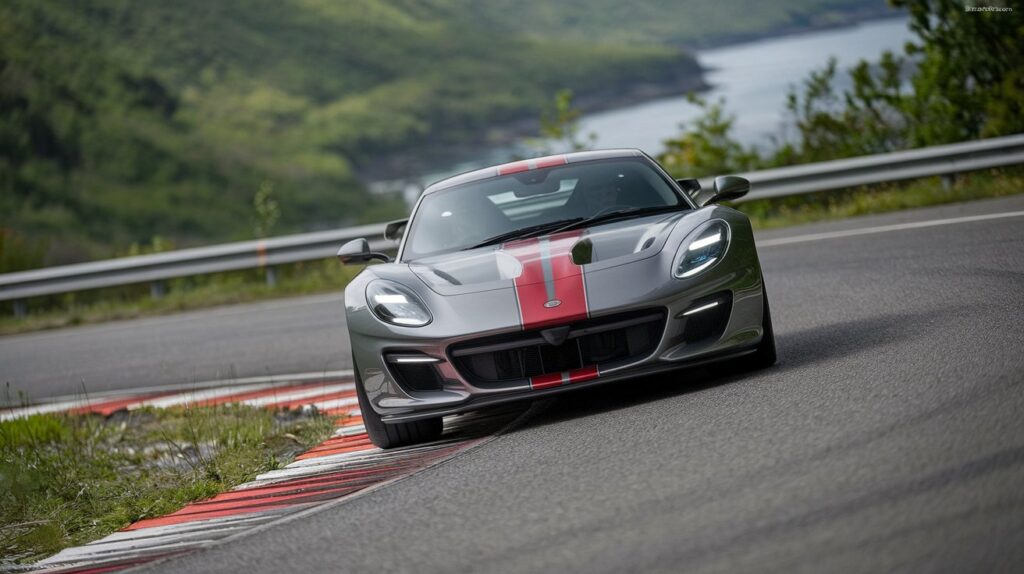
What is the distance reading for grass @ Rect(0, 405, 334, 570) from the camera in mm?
6082

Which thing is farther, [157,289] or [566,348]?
[157,289]

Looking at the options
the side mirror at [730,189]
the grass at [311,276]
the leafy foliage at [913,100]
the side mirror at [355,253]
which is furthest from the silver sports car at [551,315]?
the leafy foliage at [913,100]

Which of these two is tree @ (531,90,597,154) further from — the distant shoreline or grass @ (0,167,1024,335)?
the distant shoreline

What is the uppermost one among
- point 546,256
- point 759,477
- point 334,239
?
point 334,239

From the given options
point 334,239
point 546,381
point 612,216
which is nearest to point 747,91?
point 334,239

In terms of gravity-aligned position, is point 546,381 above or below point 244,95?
below

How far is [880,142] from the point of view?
1920 cm

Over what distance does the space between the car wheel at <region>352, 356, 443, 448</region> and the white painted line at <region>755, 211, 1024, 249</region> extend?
7.45 meters

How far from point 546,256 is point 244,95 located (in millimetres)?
124866

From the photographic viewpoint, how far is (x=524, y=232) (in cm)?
706

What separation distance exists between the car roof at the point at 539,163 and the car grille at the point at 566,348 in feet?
6.44

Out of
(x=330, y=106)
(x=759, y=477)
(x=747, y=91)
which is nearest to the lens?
(x=759, y=477)

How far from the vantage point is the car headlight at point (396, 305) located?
626 centimetres

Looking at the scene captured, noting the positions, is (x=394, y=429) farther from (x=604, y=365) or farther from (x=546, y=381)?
(x=604, y=365)
